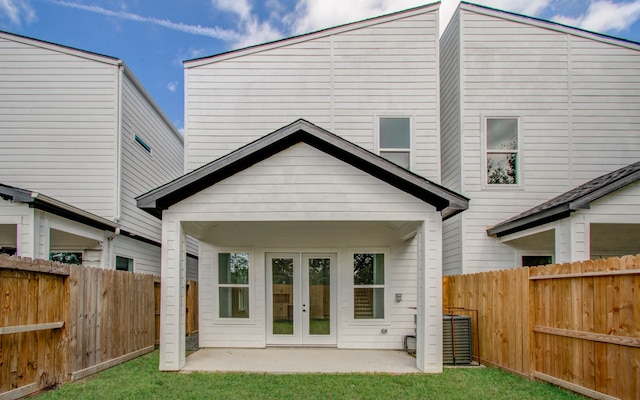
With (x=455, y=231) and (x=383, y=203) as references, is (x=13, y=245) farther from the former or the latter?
(x=455, y=231)

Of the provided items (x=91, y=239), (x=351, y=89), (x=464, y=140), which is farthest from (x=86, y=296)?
(x=464, y=140)

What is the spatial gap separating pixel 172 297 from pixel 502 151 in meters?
7.97

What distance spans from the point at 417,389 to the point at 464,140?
6074 millimetres

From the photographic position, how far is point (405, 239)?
1005cm

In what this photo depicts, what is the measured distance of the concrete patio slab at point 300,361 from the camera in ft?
25.6

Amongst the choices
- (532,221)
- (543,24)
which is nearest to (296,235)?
(532,221)

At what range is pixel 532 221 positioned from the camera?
850 centimetres

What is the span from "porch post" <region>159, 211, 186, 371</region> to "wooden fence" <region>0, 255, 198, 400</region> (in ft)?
3.52

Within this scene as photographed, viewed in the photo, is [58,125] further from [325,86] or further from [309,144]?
[309,144]

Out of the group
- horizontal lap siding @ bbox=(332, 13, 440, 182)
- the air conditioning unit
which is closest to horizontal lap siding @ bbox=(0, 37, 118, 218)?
horizontal lap siding @ bbox=(332, 13, 440, 182)

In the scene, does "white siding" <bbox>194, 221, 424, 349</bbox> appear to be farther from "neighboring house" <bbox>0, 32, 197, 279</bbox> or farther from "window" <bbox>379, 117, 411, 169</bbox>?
"neighboring house" <bbox>0, 32, 197, 279</bbox>

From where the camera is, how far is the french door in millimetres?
10156

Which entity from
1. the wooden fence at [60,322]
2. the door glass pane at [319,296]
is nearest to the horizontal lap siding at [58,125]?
the wooden fence at [60,322]

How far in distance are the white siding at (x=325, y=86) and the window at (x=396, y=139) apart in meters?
0.19
